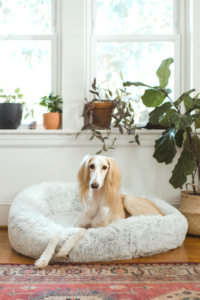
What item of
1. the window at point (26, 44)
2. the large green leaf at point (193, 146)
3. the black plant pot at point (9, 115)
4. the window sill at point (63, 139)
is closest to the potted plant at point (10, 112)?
the black plant pot at point (9, 115)

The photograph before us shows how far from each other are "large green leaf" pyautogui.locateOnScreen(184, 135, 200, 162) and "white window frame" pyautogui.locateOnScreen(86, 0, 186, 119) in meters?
0.65

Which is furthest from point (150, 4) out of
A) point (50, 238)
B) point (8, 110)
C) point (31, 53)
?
point (50, 238)

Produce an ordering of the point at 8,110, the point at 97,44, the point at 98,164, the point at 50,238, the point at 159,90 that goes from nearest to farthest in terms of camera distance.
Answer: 1. the point at 50,238
2. the point at 98,164
3. the point at 159,90
4. the point at 8,110
5. the point at 97,44

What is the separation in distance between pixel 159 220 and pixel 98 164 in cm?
52

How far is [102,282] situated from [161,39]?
232cm

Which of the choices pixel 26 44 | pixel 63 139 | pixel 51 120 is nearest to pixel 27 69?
pixel 26 44

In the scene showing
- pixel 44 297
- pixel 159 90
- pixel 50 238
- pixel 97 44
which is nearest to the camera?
pixel 44 297

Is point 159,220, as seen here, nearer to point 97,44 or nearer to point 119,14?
point 97,44

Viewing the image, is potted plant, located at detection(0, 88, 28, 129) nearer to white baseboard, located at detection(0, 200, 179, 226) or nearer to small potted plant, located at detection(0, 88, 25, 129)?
small potted plant, located at detection(0, 88, 25, 129)

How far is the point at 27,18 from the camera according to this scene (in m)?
2.71

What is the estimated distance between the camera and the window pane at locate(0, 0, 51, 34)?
8.87 ft

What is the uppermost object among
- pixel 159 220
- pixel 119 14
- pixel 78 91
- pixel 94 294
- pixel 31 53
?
pixel 119 14

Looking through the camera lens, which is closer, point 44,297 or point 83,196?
point 44,297

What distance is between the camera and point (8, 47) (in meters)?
2.70
